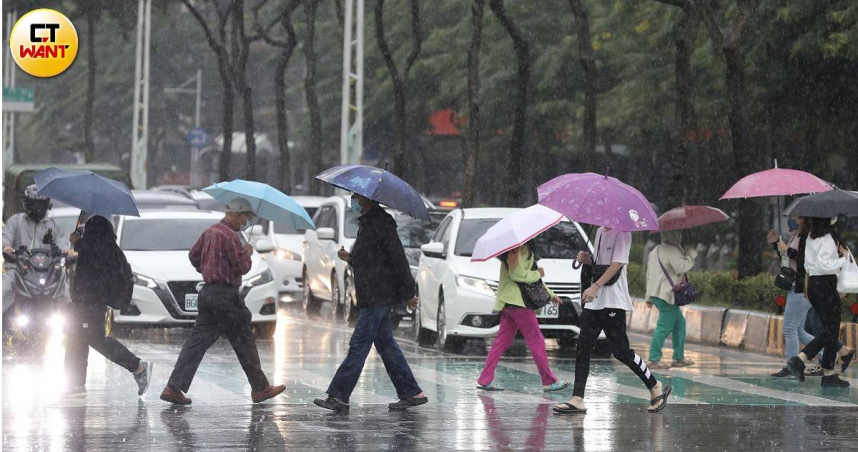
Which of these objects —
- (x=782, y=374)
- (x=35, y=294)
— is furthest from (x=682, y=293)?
(x=35, y=294)

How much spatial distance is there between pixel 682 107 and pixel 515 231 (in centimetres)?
1037

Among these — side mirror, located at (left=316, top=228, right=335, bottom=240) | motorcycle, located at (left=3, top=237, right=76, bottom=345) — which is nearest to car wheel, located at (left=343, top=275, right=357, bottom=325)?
side mirror, located at (left=316, top=228, right=335, bottom=240)

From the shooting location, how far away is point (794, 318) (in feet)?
50.2

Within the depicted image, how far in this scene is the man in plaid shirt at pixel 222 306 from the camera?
11.6 meters

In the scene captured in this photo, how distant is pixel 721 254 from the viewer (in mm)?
35000

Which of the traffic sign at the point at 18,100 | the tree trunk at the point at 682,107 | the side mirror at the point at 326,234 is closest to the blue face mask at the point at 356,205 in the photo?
the side mirror at the point at 326,234

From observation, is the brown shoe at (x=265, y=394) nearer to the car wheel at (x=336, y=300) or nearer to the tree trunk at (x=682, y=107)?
the car wheel at (x=336, y=300)

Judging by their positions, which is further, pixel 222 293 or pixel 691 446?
pixel 222 293

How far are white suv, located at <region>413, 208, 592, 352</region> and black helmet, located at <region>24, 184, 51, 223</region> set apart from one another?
13.7 ft

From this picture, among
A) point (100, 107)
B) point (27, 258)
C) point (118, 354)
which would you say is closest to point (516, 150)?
point (27, 258)

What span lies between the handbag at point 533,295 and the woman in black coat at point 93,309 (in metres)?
3.18

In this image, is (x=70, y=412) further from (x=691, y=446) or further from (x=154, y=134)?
(x=154, y=134)

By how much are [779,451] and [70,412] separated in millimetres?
4841

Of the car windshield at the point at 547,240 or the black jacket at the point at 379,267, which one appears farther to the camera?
the car windshield at the point at 547,240
